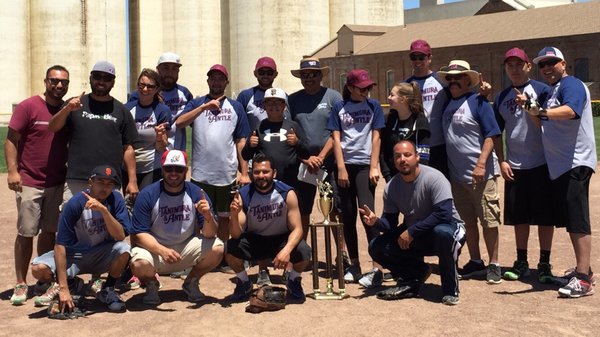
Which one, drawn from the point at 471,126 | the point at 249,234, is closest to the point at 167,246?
the point at 249,234

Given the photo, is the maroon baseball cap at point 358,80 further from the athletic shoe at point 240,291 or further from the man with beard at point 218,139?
the athletic shoe at point 240,291

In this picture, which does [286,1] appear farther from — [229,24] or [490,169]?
[490,169]

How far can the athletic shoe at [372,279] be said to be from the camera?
26.8 feet

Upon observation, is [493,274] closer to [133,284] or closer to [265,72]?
[265,72]

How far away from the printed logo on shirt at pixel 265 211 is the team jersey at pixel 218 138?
1249mm

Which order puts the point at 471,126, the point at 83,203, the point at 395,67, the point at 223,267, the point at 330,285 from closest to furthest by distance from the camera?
the point at 83,203 < the point at 330,285 < the point at 471,126 < the point at 223,267 < the point at 395,67

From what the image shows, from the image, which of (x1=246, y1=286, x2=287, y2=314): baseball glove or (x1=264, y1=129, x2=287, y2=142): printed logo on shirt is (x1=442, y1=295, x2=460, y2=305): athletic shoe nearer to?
(x1=246, y1=286, x2=287, y2=314): baseball glove

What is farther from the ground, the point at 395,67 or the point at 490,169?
the point at 395,67

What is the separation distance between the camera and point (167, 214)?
7.49 meters

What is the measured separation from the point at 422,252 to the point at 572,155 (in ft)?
5.47

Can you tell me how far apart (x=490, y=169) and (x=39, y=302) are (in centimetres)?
460

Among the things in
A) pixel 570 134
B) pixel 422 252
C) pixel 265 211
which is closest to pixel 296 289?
pixel 265 211

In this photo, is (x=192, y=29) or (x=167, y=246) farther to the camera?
(x=192, y=29)

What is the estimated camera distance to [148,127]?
28.7 feet
